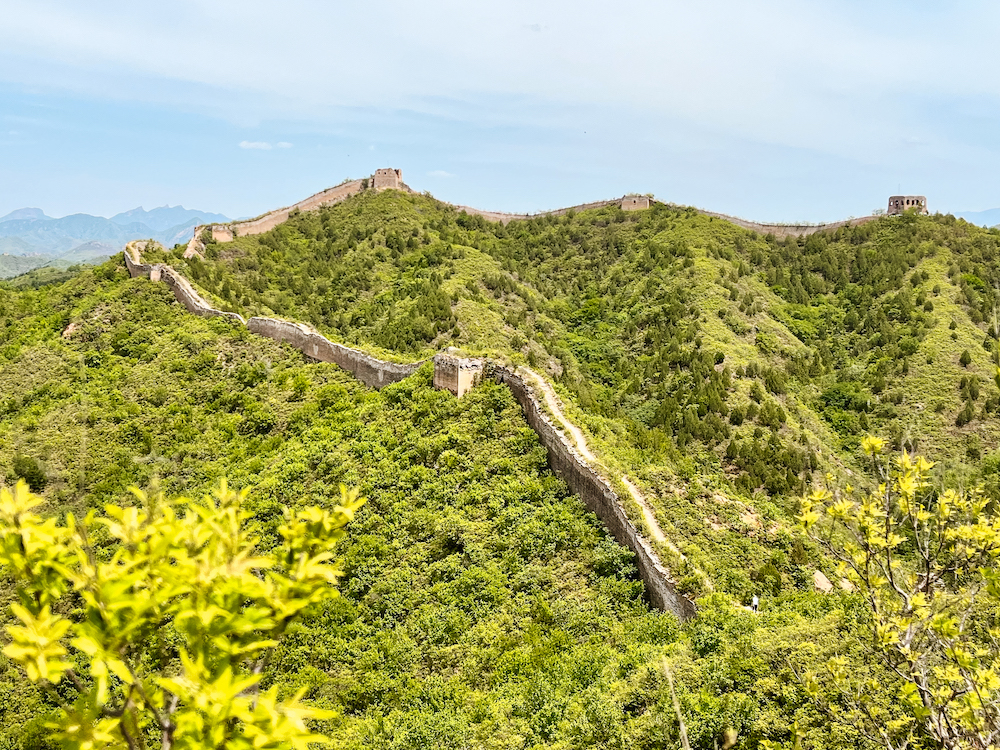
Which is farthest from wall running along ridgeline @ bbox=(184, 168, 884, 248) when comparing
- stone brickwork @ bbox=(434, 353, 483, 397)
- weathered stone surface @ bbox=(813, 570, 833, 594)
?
weathered stone surface @ bbox=(813, 570, 833, 594)

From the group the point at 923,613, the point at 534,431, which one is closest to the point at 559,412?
the point at 534,431

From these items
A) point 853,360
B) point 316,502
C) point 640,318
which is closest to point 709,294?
point 640,318

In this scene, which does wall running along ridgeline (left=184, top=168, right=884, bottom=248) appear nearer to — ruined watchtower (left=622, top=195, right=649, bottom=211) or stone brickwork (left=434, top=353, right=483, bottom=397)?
ruined watchtower (left=622, top=195, right=649, bottom=211)

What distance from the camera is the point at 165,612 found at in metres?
3.57

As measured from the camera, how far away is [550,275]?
44.5 metres

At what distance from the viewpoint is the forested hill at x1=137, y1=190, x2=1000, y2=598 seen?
86.2 ft

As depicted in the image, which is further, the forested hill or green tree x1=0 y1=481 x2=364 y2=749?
the forested hill

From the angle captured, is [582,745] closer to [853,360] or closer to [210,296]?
Answer: [210,296]

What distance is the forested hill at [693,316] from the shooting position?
86.2ft

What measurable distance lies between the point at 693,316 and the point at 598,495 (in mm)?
21978

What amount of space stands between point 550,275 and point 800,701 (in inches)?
1486

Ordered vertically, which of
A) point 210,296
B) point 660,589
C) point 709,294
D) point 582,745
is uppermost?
point 709,294

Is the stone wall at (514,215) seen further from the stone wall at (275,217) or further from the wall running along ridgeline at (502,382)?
the wall running along ridgeline at (502,382)

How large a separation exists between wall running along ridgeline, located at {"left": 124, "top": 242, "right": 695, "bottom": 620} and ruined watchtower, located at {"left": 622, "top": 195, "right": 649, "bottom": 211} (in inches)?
1183
